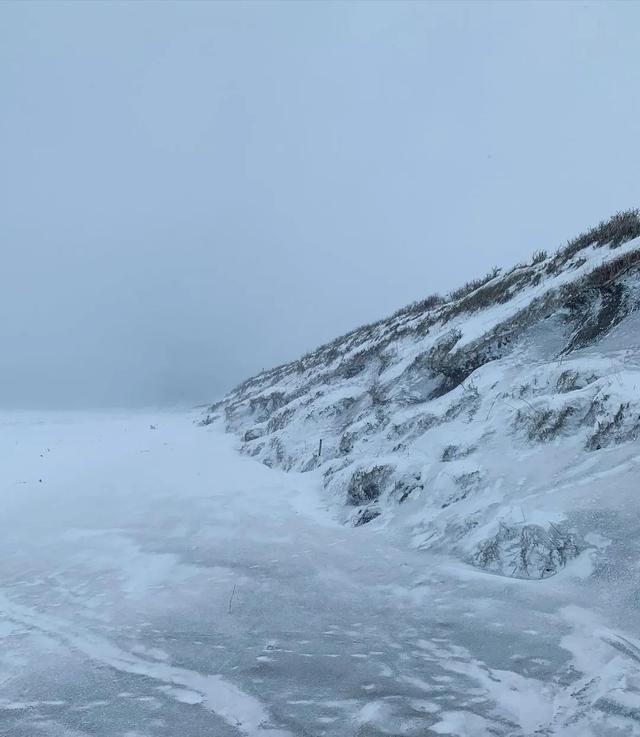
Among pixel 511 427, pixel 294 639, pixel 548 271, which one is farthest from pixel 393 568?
pixel 548 271

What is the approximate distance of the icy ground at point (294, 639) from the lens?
299cm

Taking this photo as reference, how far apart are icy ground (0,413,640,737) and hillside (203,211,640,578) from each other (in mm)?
472

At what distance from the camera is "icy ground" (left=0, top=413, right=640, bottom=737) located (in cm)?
299

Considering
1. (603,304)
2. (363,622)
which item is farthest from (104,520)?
(603,304)

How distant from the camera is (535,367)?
28.6 ft

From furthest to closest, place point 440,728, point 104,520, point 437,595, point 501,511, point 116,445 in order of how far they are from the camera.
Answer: point 116,445
point 104,520
point 501,511
point 437,595
point 440,728

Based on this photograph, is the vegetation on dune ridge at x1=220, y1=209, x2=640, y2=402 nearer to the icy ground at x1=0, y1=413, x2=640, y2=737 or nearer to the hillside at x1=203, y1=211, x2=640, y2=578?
the hillside at x1=203, y1=211, x2=640, y2=578

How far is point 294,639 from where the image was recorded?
4.07m

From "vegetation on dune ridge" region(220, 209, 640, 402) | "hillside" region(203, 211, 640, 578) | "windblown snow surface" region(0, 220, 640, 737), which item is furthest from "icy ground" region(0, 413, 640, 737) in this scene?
"vegetation on dune ridge" region(220, 209, 640, 402)

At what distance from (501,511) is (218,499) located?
5637 mm

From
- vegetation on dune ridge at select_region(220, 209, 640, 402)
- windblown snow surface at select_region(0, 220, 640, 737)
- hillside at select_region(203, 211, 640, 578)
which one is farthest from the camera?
vegetation on dune ridge at select_region(220, 209, 640, 402)

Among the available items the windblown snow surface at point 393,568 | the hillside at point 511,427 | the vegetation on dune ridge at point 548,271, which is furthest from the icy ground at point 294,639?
the vegetation on dune ridge at point 548,271

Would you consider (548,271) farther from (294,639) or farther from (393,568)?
(294,639)

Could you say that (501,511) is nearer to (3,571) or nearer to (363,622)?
(363,622)
